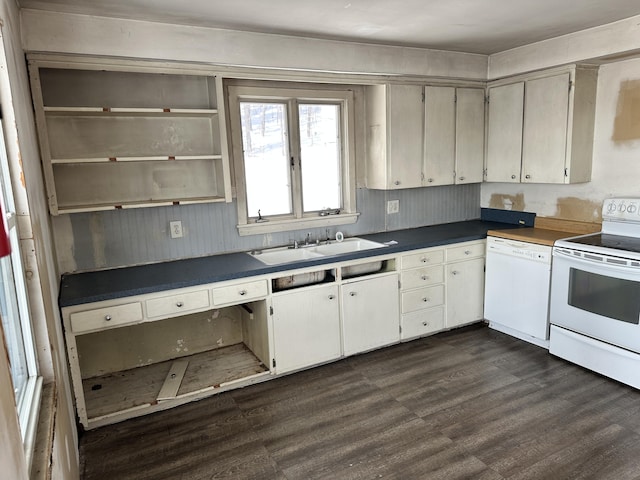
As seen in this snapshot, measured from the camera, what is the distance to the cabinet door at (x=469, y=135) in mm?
3900

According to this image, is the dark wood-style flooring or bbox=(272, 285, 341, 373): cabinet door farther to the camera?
bbox=(272, 285, 341, 373): cabinet door

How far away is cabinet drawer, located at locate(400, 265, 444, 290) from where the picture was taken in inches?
136

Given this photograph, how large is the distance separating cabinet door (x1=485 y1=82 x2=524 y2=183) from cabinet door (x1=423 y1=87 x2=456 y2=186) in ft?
1.31

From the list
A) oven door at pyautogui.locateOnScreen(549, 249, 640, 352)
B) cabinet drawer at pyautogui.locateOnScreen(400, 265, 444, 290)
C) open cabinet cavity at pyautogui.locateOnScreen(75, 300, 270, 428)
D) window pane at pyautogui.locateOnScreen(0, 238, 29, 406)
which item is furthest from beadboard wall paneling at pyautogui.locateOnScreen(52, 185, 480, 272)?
oven door at pyautogui.locateOnScreen(549, 249, 640, 352)

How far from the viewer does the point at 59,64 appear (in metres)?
2.46

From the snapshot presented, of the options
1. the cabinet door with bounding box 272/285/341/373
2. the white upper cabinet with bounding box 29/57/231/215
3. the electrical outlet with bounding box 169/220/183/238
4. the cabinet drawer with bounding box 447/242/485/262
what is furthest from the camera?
the cabinet drawer with bounding box 447/242/485/262

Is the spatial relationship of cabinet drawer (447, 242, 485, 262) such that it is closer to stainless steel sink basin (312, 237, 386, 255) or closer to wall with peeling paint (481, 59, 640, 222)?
stainless steel sink basin (312, 237, 386, 255)

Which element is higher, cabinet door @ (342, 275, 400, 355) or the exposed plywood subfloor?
cabinet door @ (342, 275, 400, 355)

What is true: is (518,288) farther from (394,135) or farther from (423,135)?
(394,135)

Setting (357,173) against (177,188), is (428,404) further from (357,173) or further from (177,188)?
(177,188)

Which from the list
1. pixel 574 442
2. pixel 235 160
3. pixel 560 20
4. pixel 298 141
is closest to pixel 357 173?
pixel 298 141

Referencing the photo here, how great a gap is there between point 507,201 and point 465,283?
107cm

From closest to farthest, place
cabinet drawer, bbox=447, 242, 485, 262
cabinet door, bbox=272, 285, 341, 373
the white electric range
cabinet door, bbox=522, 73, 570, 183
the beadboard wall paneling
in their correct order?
the white electric range < the beadboard wall paneling < cabinet door, bbox=272, 285, 341, 373 < cabinet door, bbox=522, 73, 570, 183 < cabinet drawer, bbox=447, 242, 485, 262

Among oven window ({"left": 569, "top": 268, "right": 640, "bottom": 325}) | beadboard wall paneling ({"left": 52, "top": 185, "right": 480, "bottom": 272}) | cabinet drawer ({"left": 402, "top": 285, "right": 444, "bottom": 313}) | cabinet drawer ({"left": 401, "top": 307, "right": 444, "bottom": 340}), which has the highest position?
beadboard wall paneling ({"left": 52, "top": 185, "right": 480, "bottom": 272})
